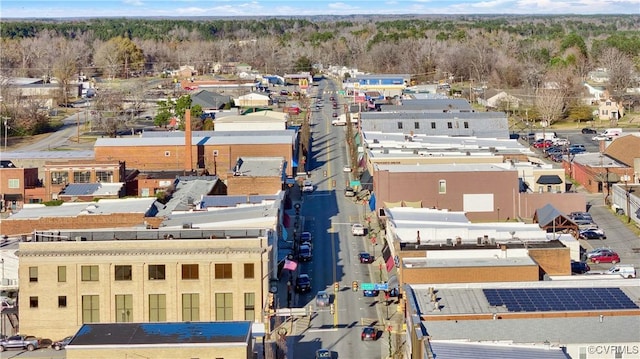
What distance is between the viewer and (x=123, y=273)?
25.2 meters

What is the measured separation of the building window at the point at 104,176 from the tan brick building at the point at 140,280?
16.0 metres

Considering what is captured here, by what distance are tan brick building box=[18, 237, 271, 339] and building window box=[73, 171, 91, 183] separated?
644 inches

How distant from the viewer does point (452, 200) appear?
3744 cm

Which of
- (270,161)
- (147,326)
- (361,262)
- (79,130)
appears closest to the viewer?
(147,326)

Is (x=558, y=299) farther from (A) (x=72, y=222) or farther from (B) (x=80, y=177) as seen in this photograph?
(B) (x=80, y=177)

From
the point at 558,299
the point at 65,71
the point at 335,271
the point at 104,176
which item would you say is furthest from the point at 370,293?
the point at 65,71

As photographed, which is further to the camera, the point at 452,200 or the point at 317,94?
the point at 317,94

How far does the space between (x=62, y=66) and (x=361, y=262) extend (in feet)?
225

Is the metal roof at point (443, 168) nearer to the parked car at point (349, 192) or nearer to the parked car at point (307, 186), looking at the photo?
the parked car at point (349, 192)

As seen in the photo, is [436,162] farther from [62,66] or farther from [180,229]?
[62,66]

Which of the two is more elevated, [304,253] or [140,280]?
[140,280]

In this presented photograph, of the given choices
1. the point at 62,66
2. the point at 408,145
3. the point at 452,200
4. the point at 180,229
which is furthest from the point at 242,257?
the point at 62,66

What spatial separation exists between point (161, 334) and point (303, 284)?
954 centimetres

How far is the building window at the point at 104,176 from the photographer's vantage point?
4100 centimetres
